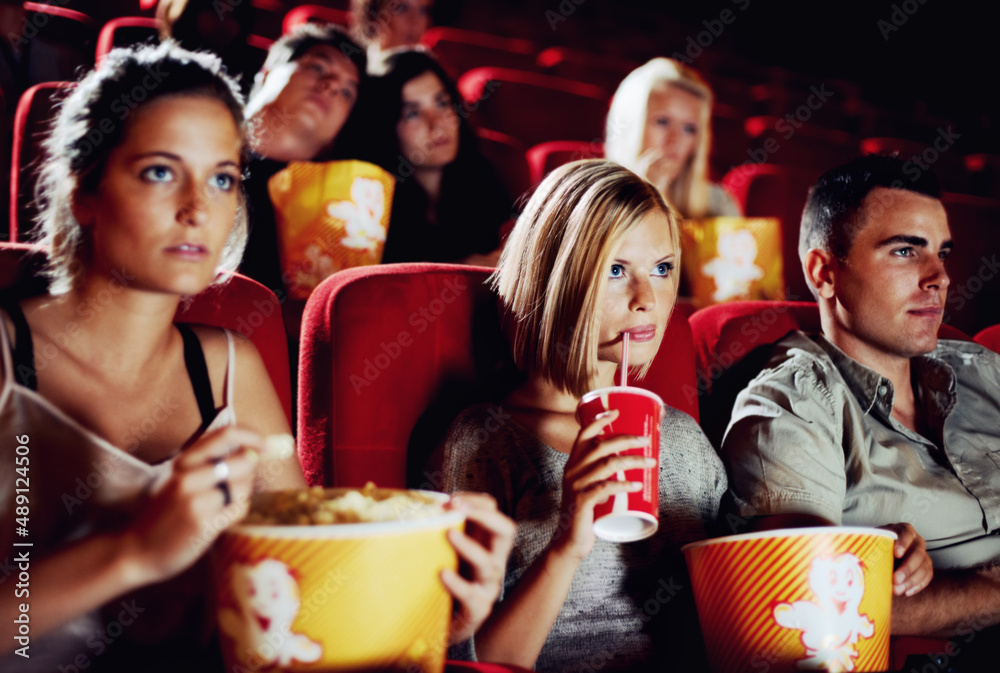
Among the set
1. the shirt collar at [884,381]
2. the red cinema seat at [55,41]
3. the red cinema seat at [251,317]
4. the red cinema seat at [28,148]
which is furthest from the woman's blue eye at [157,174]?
the red cinema seat at [55,41]

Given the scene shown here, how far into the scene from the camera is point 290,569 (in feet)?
1.49

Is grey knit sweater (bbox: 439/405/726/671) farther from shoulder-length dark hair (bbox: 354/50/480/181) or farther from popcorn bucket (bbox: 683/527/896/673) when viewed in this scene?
shoulder-length dark hair (bbox: 354/50/480/181)

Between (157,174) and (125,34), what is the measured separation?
1249 millimetres

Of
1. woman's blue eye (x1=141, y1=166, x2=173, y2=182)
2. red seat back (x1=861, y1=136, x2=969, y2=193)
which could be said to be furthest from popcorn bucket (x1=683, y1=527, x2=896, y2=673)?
red seat back (x1=861, y1=136, x2=969, y2=193)

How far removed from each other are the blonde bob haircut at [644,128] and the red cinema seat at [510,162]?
200mm

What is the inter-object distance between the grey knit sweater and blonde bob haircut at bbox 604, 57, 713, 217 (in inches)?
44.2

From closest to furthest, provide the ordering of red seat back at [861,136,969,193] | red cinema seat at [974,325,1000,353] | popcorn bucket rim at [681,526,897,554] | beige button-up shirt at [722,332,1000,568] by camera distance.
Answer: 1. popcorn bucket rim at [681,526,897,554]
2. beige button-up shirt at [722,332,1000,568]
3. red cinema seat at [974,325,1000,353]
4. red seat back at [861,136,969,193]

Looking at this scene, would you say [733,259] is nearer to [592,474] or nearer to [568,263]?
[568,263]

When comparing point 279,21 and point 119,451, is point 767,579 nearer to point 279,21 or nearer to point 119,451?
point 119,451

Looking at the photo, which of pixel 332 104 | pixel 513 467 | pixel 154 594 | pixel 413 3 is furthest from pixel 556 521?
pixel 413 3

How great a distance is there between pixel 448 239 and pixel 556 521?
0.90 m

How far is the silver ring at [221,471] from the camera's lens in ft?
1.56

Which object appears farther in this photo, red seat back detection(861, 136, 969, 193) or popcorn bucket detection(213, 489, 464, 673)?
red seat back detection(861, 136, 969, 193)

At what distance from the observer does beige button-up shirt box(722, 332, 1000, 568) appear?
935mm
